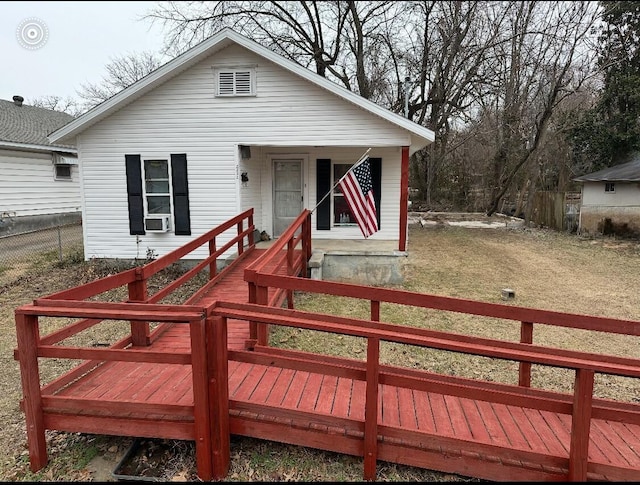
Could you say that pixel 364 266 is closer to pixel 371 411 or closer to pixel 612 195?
pixel 371 411

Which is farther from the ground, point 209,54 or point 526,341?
point 209,54

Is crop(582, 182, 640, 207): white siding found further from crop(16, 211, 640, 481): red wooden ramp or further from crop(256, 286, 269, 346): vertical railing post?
crop(256, 286, 269, 346): vertical railing post

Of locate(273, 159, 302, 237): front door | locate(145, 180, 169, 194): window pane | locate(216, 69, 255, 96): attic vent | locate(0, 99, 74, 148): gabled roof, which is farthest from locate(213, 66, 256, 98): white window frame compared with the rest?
locate(0, 99, 74, 148): gabled roof

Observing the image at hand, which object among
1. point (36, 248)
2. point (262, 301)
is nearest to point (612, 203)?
point (262, 301)

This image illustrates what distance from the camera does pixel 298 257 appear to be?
293 inches

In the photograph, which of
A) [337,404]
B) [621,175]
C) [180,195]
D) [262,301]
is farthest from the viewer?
[621,175]

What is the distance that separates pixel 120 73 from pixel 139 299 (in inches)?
1102

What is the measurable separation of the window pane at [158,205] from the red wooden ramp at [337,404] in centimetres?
563

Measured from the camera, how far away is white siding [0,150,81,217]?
1252 cm

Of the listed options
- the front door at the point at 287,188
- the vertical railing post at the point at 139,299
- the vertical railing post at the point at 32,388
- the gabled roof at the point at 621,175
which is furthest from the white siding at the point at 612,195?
the vertical railing post at the point at 32,388

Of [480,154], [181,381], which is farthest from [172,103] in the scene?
[480,154]

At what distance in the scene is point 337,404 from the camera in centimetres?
305

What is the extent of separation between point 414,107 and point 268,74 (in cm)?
1255

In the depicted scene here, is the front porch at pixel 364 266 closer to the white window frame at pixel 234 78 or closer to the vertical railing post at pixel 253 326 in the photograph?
the white window frame at pixel 234 78
